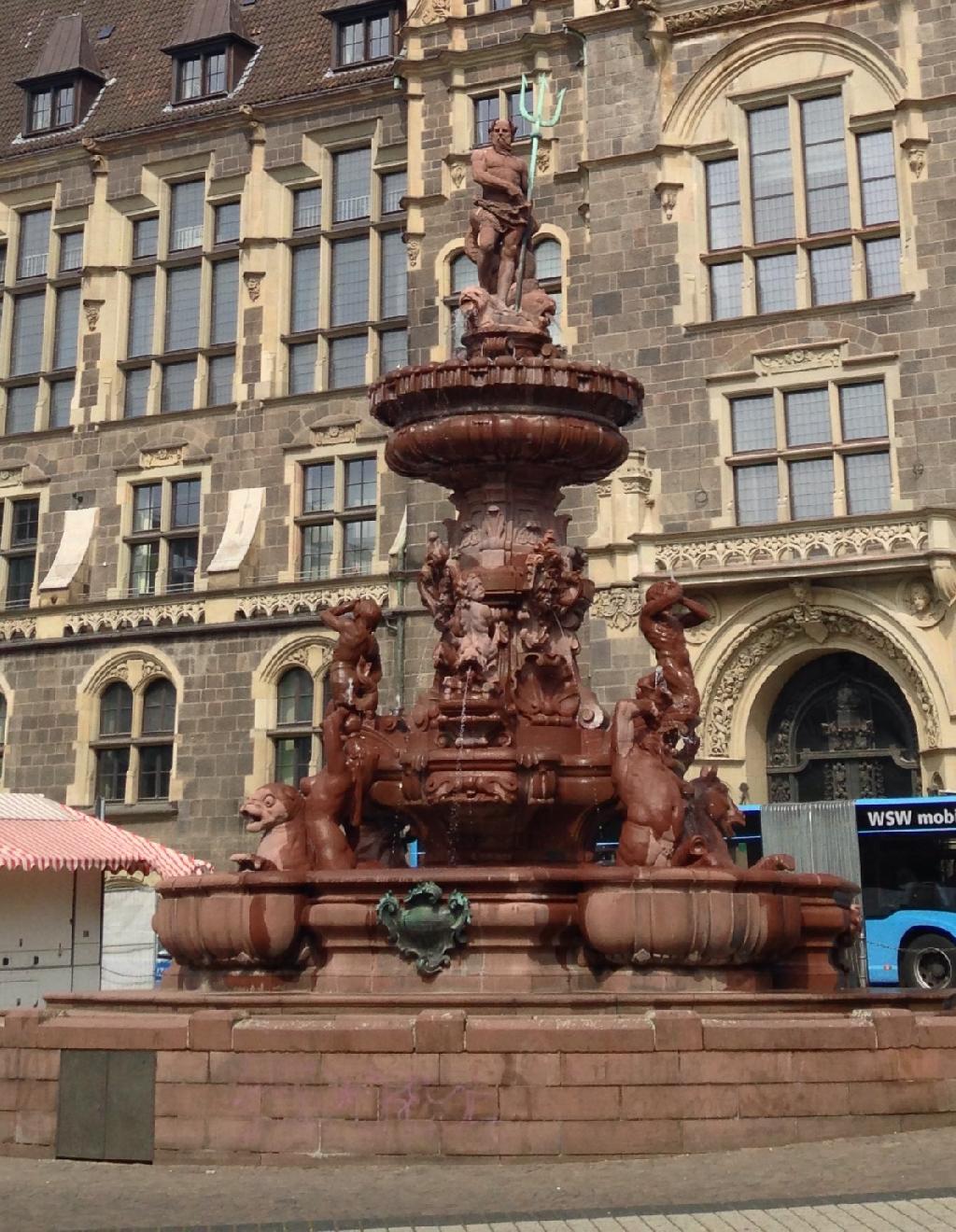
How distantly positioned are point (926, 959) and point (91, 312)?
24043 mm

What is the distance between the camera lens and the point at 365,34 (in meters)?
37.9

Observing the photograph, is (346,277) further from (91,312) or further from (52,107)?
(52,107)

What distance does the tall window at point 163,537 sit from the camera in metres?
36.2

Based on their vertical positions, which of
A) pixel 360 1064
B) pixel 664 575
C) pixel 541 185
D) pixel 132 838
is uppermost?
pixel 541 185

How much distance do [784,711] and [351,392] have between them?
11857 millimetres

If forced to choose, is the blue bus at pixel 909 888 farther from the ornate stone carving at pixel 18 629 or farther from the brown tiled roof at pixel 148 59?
the brown tiled roof at pixel 148 59

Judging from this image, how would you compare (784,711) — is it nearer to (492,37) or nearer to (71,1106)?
(492,37)

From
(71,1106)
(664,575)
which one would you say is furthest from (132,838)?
(71,1106)

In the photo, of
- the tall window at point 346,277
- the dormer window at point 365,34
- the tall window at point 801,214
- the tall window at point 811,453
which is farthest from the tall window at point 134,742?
the dormer window at point 365,34

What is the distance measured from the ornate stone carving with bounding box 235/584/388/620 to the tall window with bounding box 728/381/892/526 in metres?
7.98

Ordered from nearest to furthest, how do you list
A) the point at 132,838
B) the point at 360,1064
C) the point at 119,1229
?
the point at 119,1229
the point at 360,1064
the point at 132,838

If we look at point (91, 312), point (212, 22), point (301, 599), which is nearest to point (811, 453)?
point (301, 599)

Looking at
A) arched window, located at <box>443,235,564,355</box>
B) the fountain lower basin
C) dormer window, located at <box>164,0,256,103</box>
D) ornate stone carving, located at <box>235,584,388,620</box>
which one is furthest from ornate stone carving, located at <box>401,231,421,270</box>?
the fountain lower basin

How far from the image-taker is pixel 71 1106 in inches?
425
